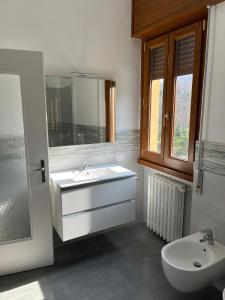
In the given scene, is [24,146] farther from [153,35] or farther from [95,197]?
[153,35]

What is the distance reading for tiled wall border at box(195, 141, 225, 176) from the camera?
1860mm

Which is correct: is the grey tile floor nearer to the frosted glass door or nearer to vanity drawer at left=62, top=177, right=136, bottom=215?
the frosted glass door

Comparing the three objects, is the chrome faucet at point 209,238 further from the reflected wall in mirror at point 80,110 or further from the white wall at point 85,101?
the white wall at point 85,101

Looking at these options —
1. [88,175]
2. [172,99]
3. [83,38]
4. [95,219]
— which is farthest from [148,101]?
[95,219]

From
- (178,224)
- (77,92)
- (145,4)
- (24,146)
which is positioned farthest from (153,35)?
(178,224)

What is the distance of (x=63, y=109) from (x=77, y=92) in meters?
0.23

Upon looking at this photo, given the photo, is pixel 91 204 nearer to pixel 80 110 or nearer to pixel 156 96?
pixel 80 110

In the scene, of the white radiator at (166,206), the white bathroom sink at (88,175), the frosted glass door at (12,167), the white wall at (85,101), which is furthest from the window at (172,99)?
the frosted glass door at (12,167)

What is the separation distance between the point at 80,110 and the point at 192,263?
1708mm

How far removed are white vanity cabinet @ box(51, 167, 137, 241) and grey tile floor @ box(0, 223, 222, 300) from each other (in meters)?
0.34

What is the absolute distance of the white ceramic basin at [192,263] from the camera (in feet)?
5.38

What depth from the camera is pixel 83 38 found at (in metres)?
2.36

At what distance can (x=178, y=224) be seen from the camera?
238 centimetres

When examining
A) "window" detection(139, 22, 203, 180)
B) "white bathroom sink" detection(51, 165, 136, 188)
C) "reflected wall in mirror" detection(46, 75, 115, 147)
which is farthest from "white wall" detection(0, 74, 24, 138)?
"window" detection(139, 22, 203, 180)
